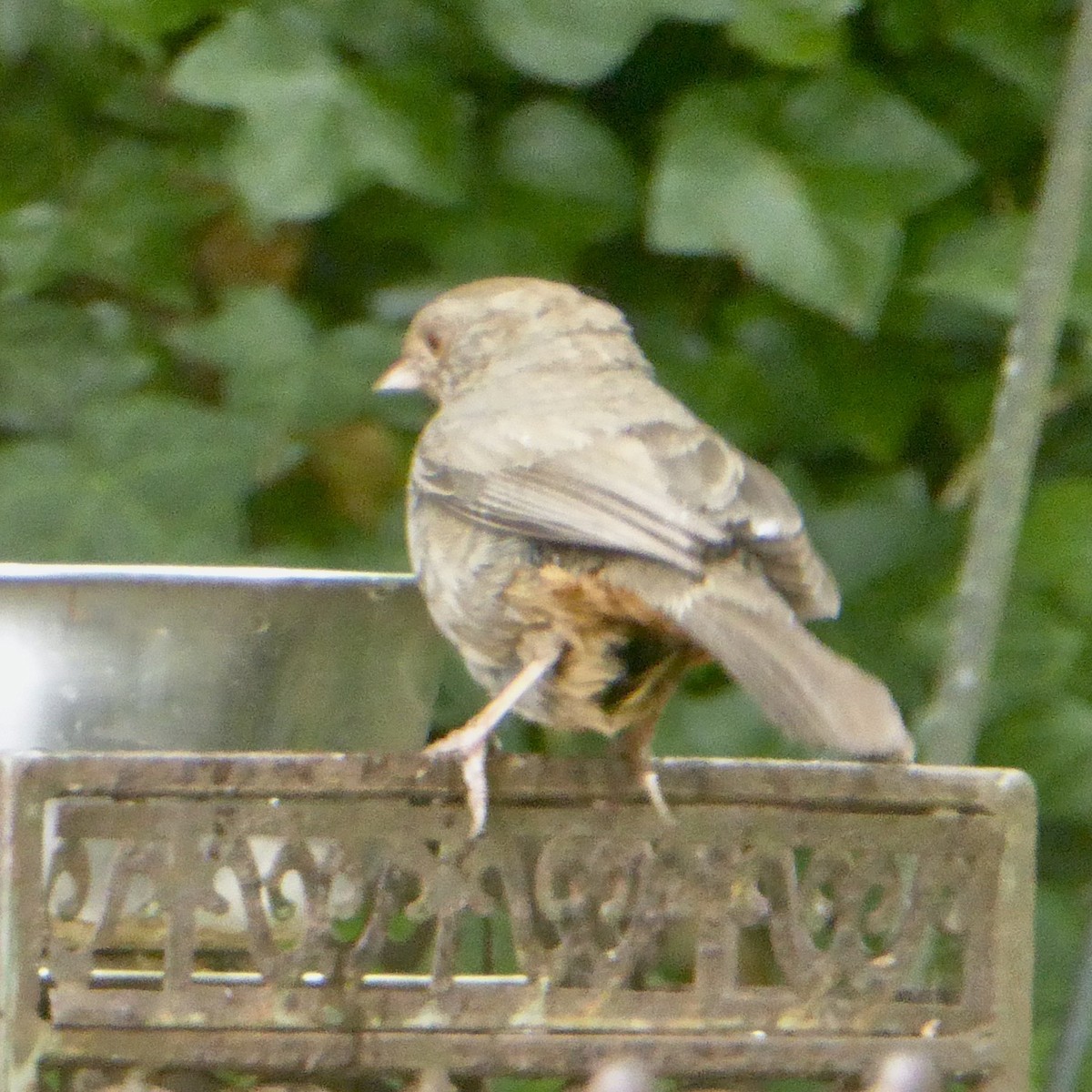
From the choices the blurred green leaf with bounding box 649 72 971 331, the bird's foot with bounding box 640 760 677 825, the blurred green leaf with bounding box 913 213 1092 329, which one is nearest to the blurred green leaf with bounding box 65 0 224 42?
the blurred green leaf with bounding box 649 72 971 331

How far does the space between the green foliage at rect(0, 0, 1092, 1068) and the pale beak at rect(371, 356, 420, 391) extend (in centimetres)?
8

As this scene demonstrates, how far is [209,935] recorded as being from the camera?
1.67 meters

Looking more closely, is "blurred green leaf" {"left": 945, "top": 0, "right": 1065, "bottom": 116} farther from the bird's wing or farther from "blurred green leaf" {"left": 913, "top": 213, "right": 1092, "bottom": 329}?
the bird's wing

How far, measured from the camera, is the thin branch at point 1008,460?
2.31m

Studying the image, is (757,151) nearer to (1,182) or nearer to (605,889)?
(1,182)

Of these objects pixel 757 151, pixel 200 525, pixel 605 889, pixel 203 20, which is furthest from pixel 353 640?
pixel 203 20

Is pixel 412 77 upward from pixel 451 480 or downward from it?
upward

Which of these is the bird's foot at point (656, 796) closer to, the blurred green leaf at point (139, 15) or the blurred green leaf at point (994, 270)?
the blurred green leaf at point (994, 270)

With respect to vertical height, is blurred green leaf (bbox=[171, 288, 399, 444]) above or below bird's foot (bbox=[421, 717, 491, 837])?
below

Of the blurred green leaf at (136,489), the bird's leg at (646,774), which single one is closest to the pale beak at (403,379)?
the blurred green leaf at (136,489)

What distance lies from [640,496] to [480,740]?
313mm

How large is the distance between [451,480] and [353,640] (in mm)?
→ 379

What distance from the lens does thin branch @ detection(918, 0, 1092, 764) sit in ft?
7.59

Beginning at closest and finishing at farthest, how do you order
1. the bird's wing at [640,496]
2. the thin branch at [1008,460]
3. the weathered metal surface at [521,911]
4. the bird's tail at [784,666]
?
the weathered metal surface at [521,911] → the bird's tail at [784,666] → the bird's wing at [640,496] → the thin branch at [1008,460]
